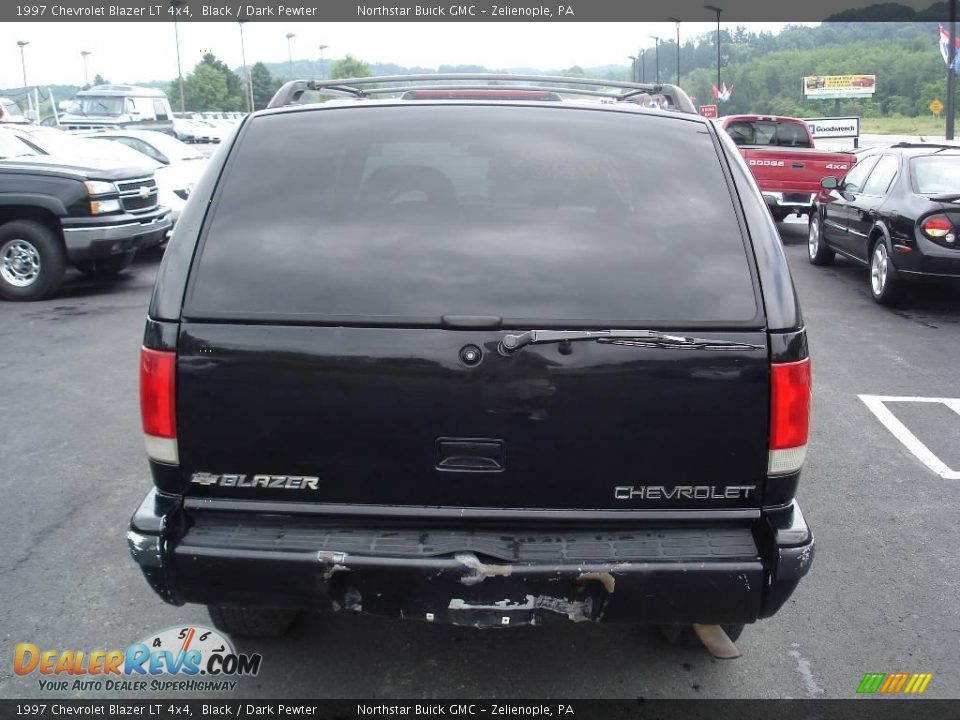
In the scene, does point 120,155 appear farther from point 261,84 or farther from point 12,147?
point 261,84

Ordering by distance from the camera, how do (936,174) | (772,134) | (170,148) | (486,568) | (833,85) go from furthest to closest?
(833,85), (772,134), (170,148), (936,174), (486,568)

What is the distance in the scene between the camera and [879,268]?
9727 mm

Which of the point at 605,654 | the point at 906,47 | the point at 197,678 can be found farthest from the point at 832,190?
the point at 906,47

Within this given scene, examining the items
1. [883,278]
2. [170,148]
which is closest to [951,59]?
[883,278]

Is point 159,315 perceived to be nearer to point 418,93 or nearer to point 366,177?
point 366,177

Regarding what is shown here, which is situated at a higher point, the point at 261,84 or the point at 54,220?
the point at 261,84

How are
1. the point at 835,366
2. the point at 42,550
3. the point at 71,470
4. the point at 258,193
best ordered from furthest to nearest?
1. the point at 835,366
2. the point at 71,470
3. the point at 42,550
4. the point at 258,193

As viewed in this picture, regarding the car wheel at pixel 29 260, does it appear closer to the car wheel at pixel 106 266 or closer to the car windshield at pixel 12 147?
the car wheel at pixel 106 266

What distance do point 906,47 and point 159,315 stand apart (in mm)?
111656

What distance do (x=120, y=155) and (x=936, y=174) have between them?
11.0 m

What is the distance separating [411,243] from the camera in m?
2.68

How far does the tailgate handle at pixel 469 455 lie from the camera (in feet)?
8.50

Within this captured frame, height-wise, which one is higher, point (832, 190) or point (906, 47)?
point (906, 47)

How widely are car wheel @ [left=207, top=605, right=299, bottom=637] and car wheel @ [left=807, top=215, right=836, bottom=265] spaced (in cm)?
1071
